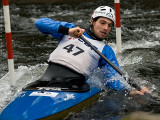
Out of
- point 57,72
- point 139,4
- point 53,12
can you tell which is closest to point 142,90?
point 57,72

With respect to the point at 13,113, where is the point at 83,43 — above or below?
above

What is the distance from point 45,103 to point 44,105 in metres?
0.03

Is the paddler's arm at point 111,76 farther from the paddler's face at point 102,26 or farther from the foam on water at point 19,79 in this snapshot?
the foam on water at point 19,79

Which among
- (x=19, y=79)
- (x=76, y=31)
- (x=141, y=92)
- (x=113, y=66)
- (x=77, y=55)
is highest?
(x=76, y=31)

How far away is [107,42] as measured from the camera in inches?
306

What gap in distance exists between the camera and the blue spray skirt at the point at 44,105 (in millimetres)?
3268

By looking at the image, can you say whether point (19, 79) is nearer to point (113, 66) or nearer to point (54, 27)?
point (54, 27)

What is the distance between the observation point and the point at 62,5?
14.2 meters

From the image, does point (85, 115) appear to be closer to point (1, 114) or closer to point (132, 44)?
point (1, 114)

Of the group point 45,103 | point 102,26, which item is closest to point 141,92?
point 102,26

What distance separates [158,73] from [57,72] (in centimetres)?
212

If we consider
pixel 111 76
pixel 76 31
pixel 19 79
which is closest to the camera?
pixel 76 31

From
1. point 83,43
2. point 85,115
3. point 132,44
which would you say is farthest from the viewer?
point 132,44

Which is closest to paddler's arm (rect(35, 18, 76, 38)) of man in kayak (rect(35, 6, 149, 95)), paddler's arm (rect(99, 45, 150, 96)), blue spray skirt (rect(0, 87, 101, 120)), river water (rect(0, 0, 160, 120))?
man in kayak (rect(35, 6, 149, 95))
